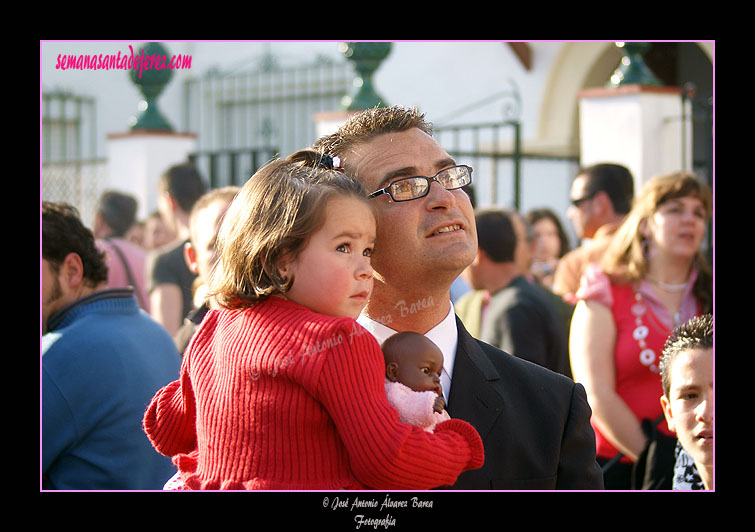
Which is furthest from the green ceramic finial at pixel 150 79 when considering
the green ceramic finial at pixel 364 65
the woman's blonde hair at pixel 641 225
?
the woman's blonde hair at pixel 641 225

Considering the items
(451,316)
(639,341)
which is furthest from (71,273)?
(639,341)

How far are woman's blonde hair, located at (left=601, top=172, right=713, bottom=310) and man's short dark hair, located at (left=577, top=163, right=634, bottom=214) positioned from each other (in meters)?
1.47

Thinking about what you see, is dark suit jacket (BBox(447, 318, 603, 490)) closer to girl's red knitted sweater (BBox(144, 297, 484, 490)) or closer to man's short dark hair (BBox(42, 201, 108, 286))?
girl's red knitted sweater (BBox(144, 297, 484, 490))

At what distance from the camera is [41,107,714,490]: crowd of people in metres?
2.13

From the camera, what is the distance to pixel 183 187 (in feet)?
20.3

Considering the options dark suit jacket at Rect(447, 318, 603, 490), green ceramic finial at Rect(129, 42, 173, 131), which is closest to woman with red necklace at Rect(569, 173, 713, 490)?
dark suit jacket at Rect(447, 318, 603, 490)

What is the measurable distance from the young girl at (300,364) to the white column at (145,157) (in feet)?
25.2

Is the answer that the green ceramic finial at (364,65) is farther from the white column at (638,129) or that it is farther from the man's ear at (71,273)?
the man's ear at (71,273)

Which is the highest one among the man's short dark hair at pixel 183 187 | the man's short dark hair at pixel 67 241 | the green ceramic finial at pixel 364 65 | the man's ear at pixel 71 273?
the green ceramic finial at pixel 364 65

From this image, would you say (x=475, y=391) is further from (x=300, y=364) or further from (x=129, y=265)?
(x=129, y=265)

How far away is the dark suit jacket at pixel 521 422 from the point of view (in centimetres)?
254

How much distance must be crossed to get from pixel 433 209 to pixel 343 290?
1.60 feet

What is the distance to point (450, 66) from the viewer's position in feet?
38.7
